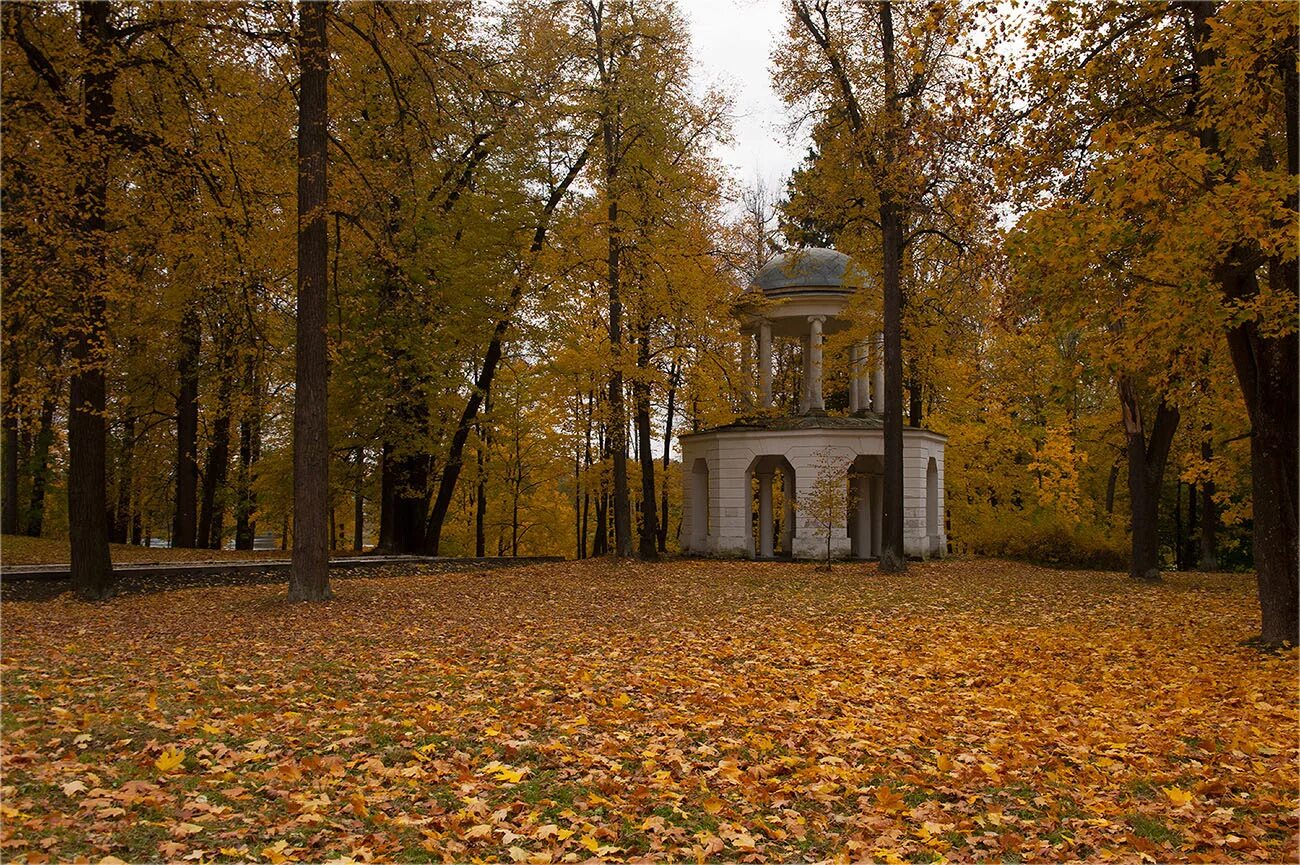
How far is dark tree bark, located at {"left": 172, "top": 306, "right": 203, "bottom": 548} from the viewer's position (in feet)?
80.4

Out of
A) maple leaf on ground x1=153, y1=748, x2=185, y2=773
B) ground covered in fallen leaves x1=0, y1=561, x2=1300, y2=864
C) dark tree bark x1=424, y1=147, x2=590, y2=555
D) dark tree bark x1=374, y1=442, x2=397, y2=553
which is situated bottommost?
ground covered in fallen leaves x1=0, y1=561, x2=1300, y2=864

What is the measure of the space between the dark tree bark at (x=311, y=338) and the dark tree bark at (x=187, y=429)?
1330 cm

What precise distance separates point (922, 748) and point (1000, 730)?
2.65 feet

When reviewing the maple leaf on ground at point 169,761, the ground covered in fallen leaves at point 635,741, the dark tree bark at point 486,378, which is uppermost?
the dark tree bark at point 486,378

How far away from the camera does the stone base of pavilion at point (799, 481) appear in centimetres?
2528

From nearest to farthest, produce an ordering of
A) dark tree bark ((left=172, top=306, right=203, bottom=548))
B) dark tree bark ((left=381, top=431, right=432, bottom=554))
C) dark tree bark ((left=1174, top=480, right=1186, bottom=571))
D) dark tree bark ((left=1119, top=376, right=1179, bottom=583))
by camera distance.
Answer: dark tree bark ((left=1119, top=376, right=1179, bottom=583)), dark tree bark ((left=381, top=431, right=432, bottom=554)), dark tree bark ((left=172, top=306, right=203, bottom=548)), dark tree bark ((left=1174, top=480, right=1186, bottom=571))

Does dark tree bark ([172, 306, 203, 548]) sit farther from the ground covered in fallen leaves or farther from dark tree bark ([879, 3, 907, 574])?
dark tree bark ([879, 3, 907, 574])

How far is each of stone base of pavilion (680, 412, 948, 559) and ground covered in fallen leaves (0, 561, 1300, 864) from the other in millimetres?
13857

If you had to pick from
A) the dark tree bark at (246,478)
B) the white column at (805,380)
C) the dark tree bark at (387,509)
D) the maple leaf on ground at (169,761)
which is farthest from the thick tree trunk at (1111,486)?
the maple leaf on ground at (169,761)

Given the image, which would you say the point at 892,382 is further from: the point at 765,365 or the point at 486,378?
the point at 486,378

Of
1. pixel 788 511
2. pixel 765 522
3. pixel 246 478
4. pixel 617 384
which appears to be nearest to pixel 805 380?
pixel 765 522

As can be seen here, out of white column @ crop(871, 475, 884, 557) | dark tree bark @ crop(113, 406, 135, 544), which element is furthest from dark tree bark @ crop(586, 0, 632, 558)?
dark tree bark @ crop(113, 406, 135, 544)

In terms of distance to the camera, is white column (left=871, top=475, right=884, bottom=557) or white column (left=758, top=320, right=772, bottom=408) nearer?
white column (left=758, top=320, right=772, bottom=408)

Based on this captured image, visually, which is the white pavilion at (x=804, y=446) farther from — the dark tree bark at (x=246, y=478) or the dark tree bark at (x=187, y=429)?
the dark tree bark at (x=187, y=429)
